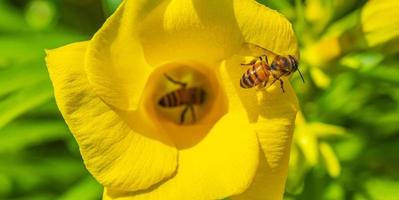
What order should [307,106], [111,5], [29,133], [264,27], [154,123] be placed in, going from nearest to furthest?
1. [264,27]
2. [154,123]
3. [111,5]
4. [307,106]
5. [29,133]

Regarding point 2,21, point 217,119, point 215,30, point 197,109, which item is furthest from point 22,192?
point 215,30

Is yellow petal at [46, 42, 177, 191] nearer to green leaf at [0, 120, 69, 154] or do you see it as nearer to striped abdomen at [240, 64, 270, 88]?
striped abdomen at [240, 64, 270, 88]

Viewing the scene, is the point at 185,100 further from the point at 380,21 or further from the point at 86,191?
the point at 380,21

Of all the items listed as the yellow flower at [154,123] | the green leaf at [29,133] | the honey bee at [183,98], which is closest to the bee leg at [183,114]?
the honey bee at [183,98]

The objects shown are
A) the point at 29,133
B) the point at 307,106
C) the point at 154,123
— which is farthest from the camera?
the point at 29,133

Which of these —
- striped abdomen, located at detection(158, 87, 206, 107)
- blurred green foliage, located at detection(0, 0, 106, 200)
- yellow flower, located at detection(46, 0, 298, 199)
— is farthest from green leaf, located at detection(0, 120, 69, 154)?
yellow flower, located at detection(46, 0, 298, 199)

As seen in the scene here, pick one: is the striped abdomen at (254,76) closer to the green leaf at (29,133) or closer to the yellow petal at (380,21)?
the yellow petal at (380,21)

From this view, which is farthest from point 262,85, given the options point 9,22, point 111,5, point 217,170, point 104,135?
point 9,22

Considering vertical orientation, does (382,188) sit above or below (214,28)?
below

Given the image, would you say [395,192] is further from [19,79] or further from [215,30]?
[19,79]
